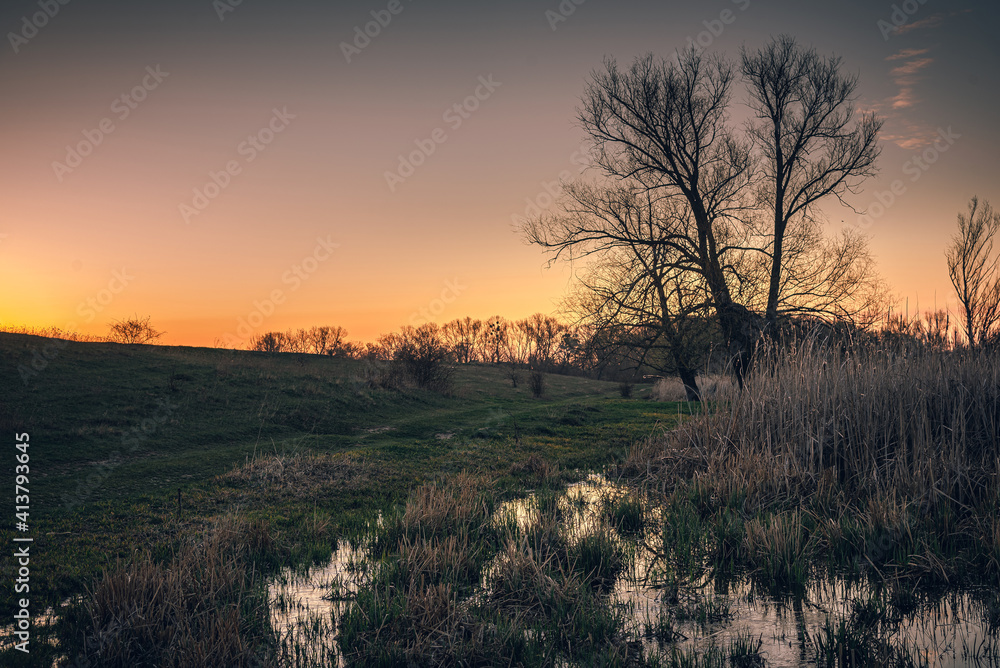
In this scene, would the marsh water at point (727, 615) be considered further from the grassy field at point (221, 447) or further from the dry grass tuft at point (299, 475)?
the dry grass tuft at point (299, 475)

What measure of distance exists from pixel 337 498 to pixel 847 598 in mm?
7025

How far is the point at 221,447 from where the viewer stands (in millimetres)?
12398

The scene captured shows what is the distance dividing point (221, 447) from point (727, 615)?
11689 mm

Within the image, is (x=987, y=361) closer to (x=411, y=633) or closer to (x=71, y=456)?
(x=411, y=633)

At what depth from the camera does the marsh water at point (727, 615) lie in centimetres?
373

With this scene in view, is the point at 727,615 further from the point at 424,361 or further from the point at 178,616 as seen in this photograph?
the point at 424,361

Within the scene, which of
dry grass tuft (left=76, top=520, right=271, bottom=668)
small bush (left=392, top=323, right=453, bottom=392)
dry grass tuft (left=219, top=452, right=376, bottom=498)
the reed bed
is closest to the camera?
dry grass tuft (left=76, top=520, right=271, bottom=668)

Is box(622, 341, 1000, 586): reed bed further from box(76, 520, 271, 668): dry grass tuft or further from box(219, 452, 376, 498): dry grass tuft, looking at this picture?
box(219, 452, 376, 498): dry grass tuft

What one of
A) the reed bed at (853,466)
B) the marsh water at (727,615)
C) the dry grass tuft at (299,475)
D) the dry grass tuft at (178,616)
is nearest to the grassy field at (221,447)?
the dry grass tuft at (299,475)

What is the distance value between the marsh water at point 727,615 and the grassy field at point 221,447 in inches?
49.2

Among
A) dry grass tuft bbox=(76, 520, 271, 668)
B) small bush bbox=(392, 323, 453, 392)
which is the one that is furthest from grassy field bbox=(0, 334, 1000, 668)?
small bush bbox=(392, 323, 453, 392)

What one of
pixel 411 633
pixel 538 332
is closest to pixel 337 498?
pixel 411 633

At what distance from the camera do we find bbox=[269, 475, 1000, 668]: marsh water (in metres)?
3.73

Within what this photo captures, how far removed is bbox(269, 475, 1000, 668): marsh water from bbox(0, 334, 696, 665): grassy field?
1.25 m
